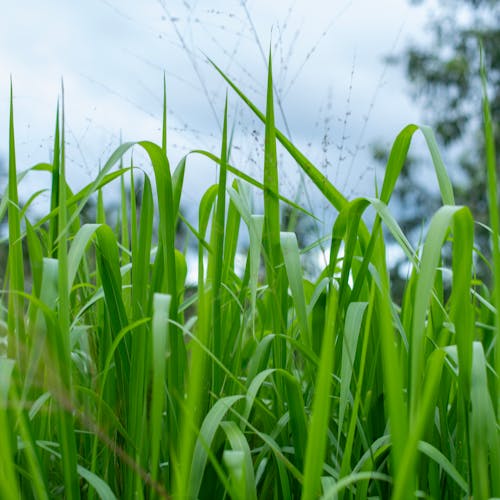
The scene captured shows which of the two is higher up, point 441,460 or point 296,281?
point 296,281

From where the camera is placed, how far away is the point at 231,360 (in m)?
1.00

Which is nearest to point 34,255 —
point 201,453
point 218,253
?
point 218,253

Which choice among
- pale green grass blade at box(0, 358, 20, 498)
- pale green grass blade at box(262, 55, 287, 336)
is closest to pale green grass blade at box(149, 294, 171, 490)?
pale green grass blade at box(0, 358, 20, 498)

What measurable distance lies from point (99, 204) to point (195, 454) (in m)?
0.59

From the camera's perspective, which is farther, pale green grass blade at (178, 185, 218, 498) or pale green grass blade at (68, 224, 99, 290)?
pale green grass blade at (68, 224, 99, 290)

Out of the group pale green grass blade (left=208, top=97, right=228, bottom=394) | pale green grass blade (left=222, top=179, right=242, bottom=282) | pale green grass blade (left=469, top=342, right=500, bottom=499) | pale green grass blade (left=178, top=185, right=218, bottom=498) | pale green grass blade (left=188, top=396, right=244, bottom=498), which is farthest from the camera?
pale green grass blade (left=222, top=179, right=242, bottom=282)

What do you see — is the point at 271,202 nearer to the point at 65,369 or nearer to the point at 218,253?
the point at 218,253

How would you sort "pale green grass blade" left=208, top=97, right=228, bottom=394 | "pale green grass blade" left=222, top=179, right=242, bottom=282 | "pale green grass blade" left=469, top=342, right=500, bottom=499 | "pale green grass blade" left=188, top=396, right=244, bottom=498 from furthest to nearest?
"pale green grass blade" left=222, top=179, right=242, bottom=282 → "pale green grass blade" left=208, top=97, right=228, bottom=394 → "pale green grass blade" left=188, top=396, right=244, bottom=498 → "pale green grass blade" left=469, top=342, right=500, bottom=499

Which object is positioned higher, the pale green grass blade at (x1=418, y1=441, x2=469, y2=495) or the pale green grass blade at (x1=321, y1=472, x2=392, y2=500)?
the pale green grass blade at (x1=321, y1=472, x2=392, y2=500)

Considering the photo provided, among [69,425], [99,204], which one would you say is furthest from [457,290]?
[99,204]

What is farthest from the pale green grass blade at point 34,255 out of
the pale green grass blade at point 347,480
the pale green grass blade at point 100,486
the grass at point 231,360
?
the pale green grass blade at point 347,480

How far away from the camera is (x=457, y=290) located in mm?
724

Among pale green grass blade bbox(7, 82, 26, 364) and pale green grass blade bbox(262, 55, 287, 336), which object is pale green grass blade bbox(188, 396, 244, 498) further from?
pale green grass blade bbox(7, 82, 26, 364)

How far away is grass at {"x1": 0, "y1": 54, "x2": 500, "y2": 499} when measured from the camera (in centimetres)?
70
